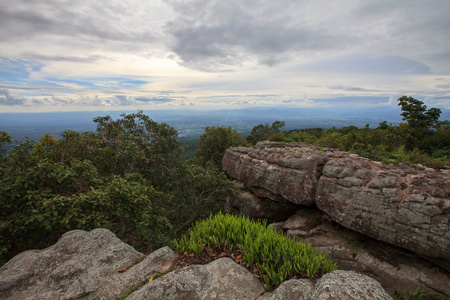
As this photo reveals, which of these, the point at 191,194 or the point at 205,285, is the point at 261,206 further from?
the point at 205,285

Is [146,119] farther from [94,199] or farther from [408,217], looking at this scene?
[408,217]

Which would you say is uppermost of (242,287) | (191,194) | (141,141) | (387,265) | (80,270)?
(141,141)

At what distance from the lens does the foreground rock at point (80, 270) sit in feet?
14.8

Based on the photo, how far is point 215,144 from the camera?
28.2m

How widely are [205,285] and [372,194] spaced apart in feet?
30.7

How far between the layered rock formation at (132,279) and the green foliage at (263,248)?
0.36m

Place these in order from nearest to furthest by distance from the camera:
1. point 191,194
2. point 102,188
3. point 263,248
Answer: point 263,248 → point 102,188 → point 191,194

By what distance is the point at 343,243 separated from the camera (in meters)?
10.6

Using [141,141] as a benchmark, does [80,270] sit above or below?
below

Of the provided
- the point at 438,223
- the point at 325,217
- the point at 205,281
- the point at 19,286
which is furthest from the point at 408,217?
the point at 19,286

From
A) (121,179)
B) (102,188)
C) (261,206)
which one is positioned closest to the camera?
(121,179)

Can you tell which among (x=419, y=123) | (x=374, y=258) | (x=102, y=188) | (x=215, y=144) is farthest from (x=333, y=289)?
(x=419, y=123)

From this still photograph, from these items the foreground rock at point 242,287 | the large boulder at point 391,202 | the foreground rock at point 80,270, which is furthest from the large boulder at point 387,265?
the foreground rock at point 80,270

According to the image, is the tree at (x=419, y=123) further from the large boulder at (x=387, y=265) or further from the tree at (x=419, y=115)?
the large boulder at (x=387, y=265)
